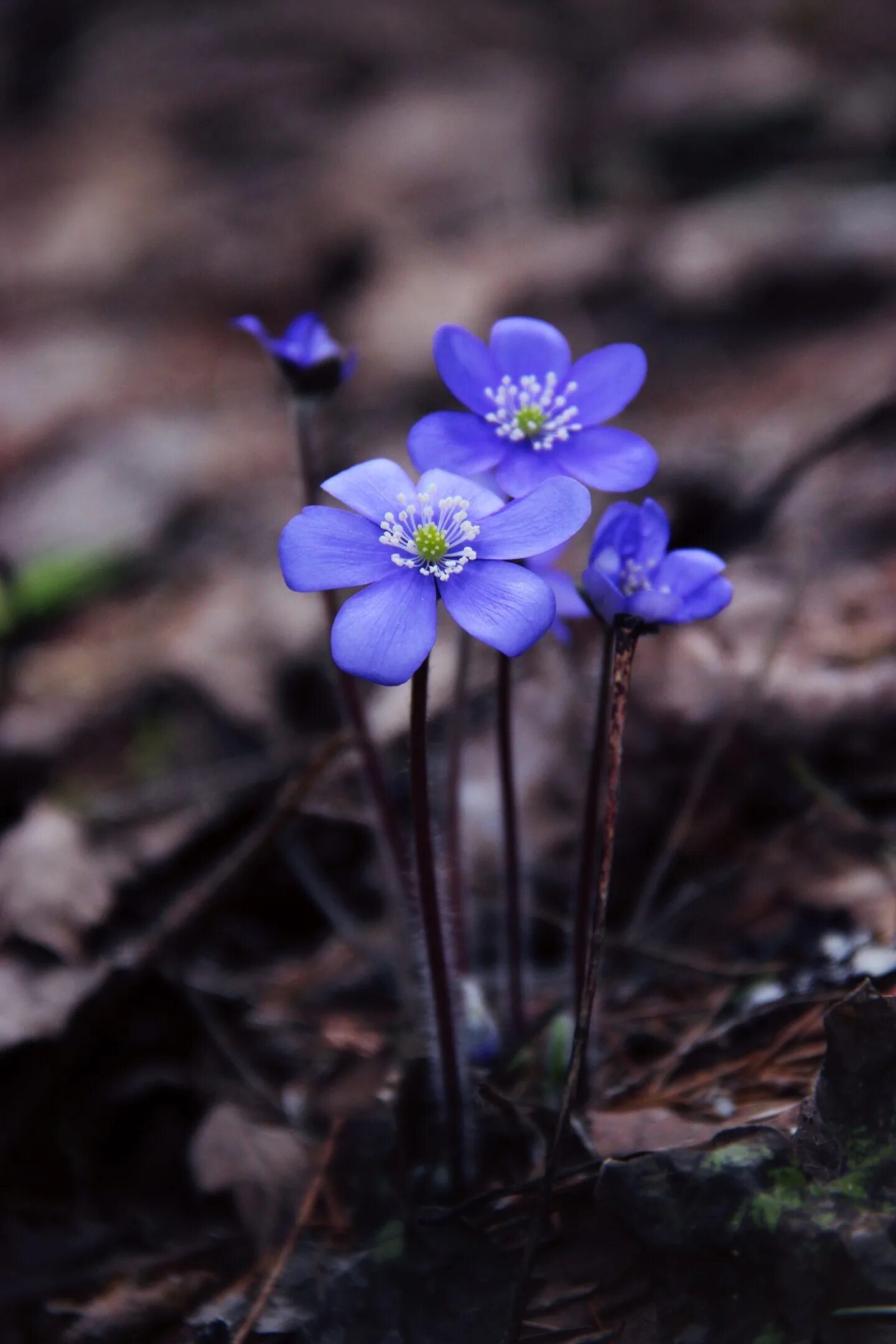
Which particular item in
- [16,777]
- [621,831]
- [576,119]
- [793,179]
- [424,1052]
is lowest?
[424,1052]

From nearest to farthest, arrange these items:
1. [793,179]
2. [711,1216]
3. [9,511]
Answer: [711,1216], [9,511], [793,179]

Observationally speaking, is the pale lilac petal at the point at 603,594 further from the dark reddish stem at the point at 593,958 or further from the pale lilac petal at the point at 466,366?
the pale lilac petal at the point at 466,366

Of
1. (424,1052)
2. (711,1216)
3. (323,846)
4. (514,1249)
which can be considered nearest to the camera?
(711,1216)

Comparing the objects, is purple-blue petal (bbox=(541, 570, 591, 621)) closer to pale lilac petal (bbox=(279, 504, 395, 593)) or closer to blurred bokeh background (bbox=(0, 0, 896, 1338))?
pale lilac petal (bbox=(279, 504, 395, 593))

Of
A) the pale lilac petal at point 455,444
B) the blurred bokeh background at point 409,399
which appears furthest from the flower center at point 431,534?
the blurred bokeh background at point 409,399

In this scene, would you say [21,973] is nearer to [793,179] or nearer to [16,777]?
[16,777]

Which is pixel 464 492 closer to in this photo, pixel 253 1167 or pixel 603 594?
pixel 603 594

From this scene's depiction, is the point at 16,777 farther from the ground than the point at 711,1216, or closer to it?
farther from the ground

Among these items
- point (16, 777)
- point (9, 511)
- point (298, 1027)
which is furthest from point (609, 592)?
point (9, 511)
